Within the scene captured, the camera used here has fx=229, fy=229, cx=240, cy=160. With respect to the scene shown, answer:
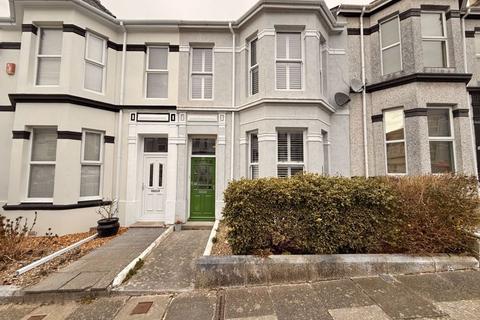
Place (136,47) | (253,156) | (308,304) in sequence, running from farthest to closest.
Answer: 1. (136,47)
2. (253,156)
3. (308,304)

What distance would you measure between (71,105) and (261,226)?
6.60m

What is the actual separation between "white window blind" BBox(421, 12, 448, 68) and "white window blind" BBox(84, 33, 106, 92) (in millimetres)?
10282

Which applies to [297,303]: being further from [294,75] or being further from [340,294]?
[294,75]

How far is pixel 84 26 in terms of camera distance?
7090 mm

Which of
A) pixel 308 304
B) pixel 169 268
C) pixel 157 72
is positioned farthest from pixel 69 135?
pixel 308 304

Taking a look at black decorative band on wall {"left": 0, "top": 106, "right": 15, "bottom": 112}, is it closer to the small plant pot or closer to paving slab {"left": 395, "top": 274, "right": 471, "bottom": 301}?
the small plant pot

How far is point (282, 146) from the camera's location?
23.2 ft

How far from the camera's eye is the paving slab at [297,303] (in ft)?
9.62

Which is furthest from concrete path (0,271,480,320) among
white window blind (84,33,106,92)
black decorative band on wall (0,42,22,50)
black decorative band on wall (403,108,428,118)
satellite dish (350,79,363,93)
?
black decorative band on wall (0,42,22,50)

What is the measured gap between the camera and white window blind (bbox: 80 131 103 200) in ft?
23.1

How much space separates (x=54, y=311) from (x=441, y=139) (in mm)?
9935

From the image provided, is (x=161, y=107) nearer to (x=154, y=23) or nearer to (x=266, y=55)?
(x=154, y=23)

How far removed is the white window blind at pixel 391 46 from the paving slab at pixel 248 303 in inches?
312

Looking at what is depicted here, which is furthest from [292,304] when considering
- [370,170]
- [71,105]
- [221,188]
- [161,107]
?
[71,105]
